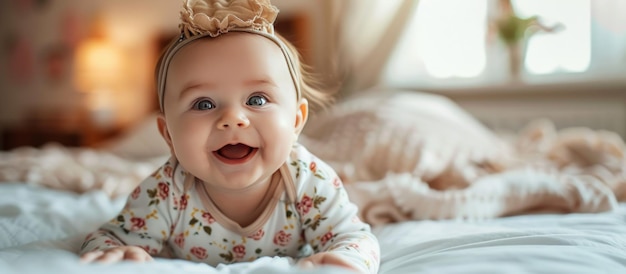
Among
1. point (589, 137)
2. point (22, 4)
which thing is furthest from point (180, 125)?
point (22, 4)

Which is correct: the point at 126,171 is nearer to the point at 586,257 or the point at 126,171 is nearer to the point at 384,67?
the point at 586,257

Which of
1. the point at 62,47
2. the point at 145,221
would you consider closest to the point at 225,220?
the point at 145,221

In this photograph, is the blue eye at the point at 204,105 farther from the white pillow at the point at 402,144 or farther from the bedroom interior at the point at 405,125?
the white pillow at the point at 402,144

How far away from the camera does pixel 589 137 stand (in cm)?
165

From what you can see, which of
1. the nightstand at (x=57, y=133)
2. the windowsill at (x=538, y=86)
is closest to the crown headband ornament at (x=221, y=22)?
the windowsill at (x=538, y=86)

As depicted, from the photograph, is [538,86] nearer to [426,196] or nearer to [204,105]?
[426,196]

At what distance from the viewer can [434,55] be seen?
3055 millimetres

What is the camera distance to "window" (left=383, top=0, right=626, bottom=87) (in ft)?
8.75

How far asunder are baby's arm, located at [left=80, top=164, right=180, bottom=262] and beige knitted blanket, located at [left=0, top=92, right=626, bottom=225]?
1.30ft

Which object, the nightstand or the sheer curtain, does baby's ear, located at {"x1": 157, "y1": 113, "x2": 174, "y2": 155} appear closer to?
the sheer curtain

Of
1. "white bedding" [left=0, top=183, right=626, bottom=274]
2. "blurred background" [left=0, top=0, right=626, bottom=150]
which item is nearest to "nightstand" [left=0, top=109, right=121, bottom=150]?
"blurred background" [left=0, top=0, right=626, bottom=150]

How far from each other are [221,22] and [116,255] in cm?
32

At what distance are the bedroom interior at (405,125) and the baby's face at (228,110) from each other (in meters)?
0.13

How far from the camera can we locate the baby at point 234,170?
0.72 metres
